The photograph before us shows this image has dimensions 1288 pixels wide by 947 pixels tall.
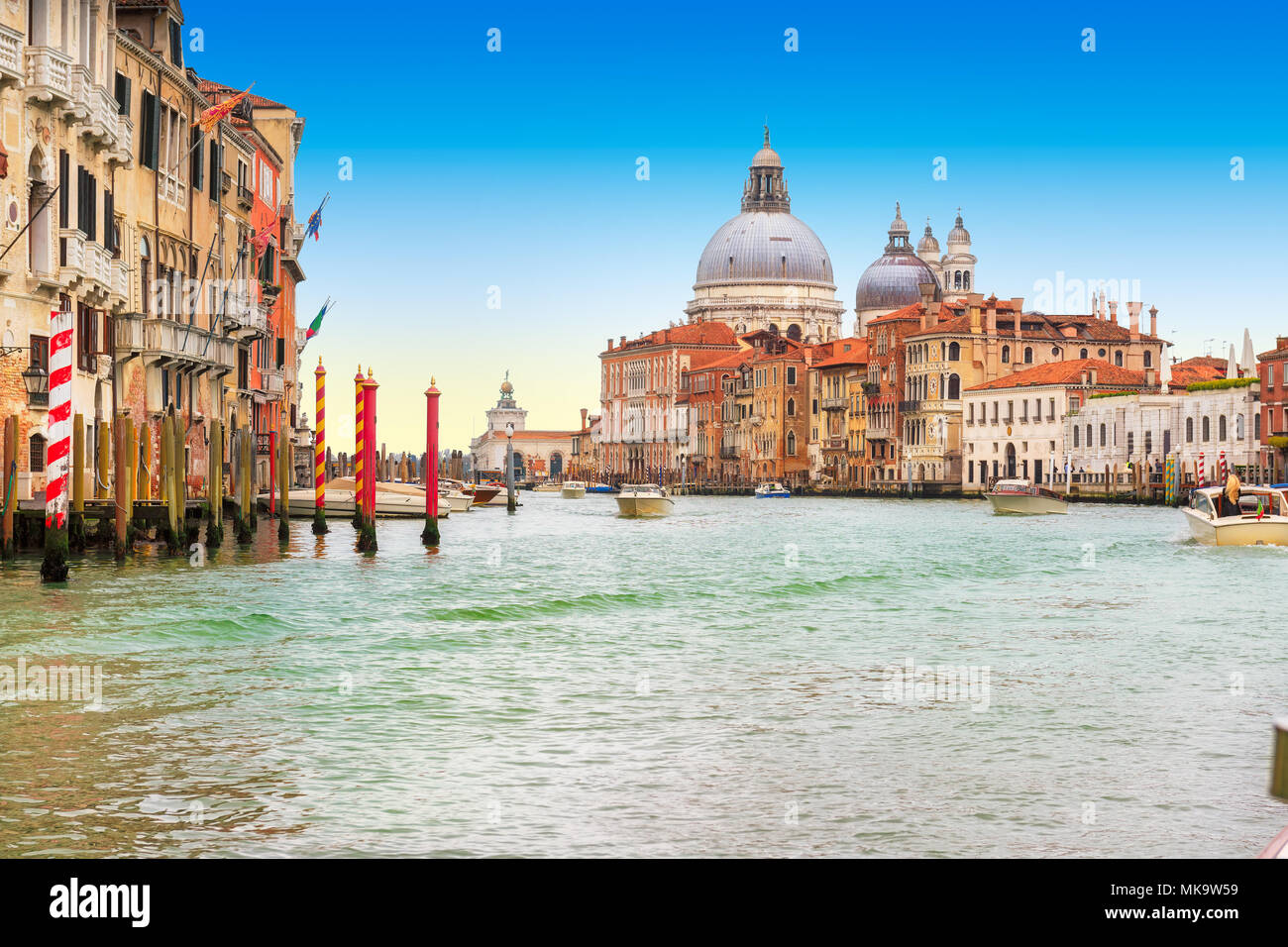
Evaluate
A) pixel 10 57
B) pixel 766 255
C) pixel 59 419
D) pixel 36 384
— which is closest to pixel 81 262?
pixel 36 384

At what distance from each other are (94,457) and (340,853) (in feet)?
64.6

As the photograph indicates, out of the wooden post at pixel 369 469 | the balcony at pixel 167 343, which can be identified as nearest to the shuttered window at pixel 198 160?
the balcony at pixel 167 343

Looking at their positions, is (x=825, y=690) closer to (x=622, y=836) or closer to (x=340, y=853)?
(x=622, y=836)

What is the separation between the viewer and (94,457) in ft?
82.1

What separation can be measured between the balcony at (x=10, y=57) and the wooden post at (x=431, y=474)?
13.2m

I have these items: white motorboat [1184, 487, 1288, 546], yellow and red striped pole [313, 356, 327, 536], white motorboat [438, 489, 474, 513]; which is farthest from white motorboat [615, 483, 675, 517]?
white motorboat [1184, 487, 1288, 546]

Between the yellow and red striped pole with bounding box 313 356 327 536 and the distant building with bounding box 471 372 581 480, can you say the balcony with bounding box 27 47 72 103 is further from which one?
the distant building with bounding box 471 372 581 480

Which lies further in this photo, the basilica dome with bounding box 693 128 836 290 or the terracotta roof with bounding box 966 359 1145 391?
the basilica dome with bounding box 693 128 836 290

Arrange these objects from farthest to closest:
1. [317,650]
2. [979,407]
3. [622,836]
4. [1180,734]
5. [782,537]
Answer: [979,407], [782,537], [317,650], [1180,734], [622,836]

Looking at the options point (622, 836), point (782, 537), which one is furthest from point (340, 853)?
point (782, 537)

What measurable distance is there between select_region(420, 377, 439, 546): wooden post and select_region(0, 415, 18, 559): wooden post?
11.9 m

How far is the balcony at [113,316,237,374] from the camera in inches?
1081

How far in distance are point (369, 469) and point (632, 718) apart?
20.2 meters

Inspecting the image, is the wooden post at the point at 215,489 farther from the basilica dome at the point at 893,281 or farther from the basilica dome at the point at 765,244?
the basilica dome at the point at 765,244
